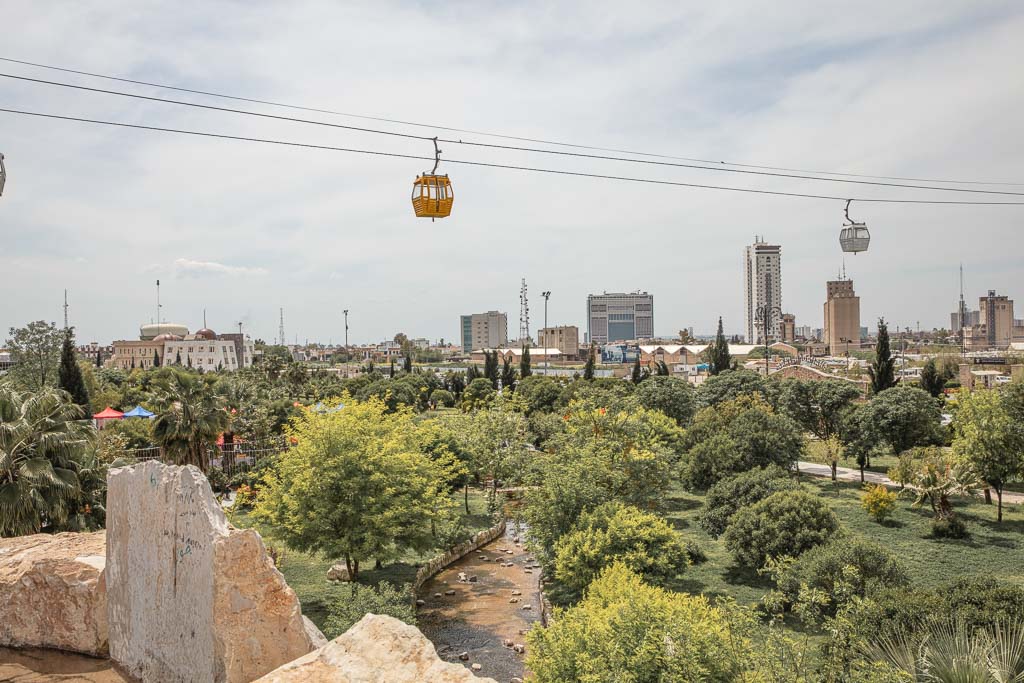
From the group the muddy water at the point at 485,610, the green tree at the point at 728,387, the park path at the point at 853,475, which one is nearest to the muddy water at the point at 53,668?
the muddy water at the point at 485,610

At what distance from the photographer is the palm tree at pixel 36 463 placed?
13195mm

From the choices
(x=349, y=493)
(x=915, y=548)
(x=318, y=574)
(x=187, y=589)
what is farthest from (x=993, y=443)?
(x=187, y=589)

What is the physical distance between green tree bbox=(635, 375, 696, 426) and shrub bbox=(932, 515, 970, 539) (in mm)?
16849

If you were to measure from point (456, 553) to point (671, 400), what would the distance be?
20346 millimetres

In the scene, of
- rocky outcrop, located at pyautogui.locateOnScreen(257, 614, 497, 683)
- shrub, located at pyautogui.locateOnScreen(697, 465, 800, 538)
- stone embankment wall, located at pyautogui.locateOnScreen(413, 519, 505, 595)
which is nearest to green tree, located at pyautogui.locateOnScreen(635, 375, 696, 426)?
stone embankment wall, located at pyautogui.locateOnScreen(413, 519, 505, 595)

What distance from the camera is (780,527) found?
16969 millimetres

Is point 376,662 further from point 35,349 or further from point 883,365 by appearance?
point 35,349

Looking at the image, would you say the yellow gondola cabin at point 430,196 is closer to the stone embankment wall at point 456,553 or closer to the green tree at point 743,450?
the stone embankment wall at point 456,553

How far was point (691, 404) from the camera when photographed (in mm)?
38938

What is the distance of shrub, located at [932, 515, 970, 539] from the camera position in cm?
2112

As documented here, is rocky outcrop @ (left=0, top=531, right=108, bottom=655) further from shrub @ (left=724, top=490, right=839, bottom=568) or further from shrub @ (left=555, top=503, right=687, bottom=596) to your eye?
shrub @ (left=724, top=490, right=839, bottom=568)

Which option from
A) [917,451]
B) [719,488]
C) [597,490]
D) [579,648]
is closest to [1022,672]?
[579,648]

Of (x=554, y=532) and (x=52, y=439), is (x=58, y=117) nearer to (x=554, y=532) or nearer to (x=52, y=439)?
(x=52, y=439)

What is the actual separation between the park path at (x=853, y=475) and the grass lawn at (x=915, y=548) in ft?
8.35
